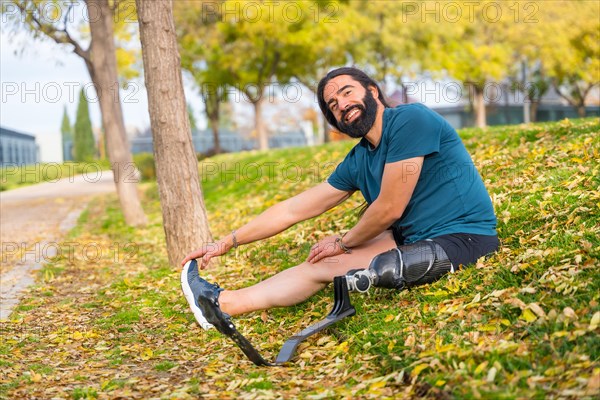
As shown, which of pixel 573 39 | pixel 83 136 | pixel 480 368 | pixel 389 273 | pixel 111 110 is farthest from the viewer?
pixel 83 136

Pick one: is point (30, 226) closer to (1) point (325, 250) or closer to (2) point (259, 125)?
(1) point (325, 250)

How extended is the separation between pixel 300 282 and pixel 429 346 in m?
1.17

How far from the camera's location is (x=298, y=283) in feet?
16.1

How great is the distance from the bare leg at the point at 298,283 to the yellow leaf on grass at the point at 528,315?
1230 mm

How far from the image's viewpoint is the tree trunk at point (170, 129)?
7.69m

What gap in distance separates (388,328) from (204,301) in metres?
1.14

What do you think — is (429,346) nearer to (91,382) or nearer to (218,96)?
(91,382)

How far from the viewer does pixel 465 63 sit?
114ft

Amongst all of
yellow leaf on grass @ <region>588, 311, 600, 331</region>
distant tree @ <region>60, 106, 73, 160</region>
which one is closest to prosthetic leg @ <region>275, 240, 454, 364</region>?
yellow leaf on grass @ <region>588, 311, 600, 331</region>

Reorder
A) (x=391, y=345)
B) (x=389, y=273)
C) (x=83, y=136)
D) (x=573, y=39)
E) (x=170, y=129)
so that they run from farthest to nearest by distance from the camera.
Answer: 1. (x=83, y=136)
2. (x=573, y=39)
3. (x=170, y=129)
4. (x=389, y=273)
5. (x=391, y=345)

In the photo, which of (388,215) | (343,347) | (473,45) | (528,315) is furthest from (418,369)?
(473,45)

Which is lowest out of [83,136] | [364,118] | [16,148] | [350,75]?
[364,118]

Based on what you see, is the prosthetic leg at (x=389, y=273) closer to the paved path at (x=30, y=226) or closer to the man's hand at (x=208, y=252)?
the man's hand at (x=208, y=252)

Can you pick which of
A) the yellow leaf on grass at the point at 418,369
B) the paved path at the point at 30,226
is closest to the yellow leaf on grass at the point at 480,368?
the yellow leaf on grass at the point at 418,369
